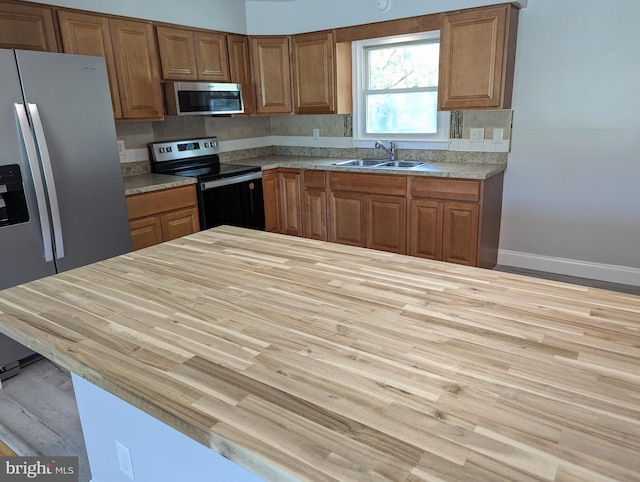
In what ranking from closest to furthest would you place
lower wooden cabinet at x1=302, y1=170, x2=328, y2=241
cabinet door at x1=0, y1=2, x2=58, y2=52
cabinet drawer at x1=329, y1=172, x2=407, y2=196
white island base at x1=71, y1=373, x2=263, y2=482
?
1. white island base at x1=71, y1=373, x2=263, y2=482
2. cabinet door at x1=0, y1=2, x2=58, y2=52
3. cabinet drawer at x1=329, y1=172, x2=407, y2=196
4. lower wooden cabinet at x1=302, y1=170, x2=328, y2=241

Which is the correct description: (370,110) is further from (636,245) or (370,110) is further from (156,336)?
(156,336)

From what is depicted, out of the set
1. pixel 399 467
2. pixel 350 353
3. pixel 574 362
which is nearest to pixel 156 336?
pixel 350 353

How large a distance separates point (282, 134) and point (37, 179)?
292 centimetres

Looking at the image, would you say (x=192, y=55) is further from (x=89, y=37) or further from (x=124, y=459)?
(x=124, y=459)

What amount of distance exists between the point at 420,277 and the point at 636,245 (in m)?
2.88

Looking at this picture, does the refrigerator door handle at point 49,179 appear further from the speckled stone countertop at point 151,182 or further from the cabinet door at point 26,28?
the cabinet door at point 26,28

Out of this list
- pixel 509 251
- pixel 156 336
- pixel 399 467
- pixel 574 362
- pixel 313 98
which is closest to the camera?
pixel 399 467

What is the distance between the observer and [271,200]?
4367 mm

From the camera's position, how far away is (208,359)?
1018 mm

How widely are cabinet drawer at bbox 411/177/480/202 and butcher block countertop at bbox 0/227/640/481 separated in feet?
6.73

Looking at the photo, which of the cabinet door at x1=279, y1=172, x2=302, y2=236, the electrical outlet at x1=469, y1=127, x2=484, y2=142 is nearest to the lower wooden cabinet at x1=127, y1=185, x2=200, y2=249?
the cabinet door at x1=279, y1=172, x2=302, y2=236

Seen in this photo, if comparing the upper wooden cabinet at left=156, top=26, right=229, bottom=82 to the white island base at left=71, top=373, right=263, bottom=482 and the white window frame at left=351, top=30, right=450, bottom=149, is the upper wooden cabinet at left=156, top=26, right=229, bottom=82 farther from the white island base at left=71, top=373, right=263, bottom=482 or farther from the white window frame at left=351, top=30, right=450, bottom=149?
the white island base at left=71, top=373, right=263, bottom=482

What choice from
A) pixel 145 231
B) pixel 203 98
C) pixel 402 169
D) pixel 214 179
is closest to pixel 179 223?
pixel 145 231

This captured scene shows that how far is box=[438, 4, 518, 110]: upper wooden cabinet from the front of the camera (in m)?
3.31
